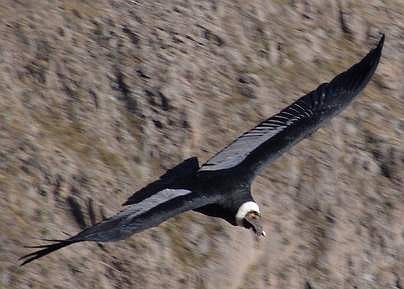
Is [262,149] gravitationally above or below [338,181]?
above

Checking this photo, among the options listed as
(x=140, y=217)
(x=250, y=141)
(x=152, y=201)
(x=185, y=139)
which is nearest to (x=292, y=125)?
(x=250, y=141)

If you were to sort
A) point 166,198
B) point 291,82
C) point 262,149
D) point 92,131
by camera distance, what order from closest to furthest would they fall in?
point 166,198
point 262,149
point 92,131
point 291,82

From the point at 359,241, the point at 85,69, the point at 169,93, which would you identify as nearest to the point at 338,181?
the point at 359,241

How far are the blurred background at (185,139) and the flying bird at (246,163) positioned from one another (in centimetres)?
71

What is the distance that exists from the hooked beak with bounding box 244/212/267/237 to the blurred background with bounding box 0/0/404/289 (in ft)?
3.58

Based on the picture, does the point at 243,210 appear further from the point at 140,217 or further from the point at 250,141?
the point at 140,217

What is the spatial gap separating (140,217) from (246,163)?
7.99ft

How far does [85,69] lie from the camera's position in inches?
706

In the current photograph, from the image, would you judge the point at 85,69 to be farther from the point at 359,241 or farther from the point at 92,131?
the point at 359,241

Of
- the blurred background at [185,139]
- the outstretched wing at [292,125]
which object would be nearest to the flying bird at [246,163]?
the outstretched wing at [292,125]

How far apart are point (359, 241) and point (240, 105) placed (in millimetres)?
2475

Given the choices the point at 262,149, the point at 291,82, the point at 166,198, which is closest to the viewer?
the point at 166,198

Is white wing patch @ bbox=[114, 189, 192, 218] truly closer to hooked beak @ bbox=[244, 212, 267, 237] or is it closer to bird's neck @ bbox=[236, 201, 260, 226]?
bird's neck @ bbox=[236, 201, 260, 226]

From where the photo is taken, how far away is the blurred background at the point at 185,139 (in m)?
16.6
